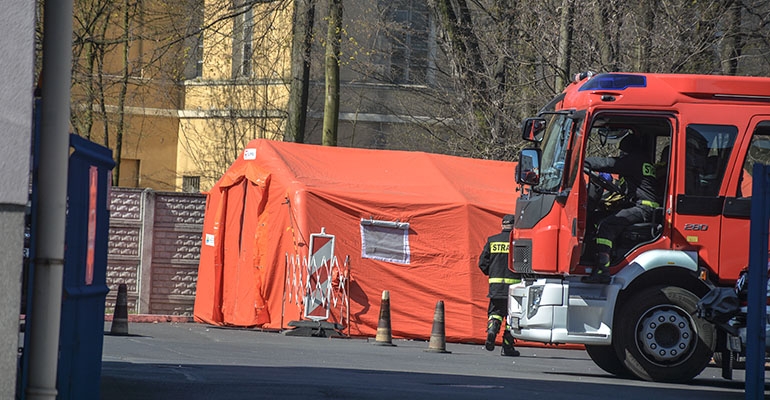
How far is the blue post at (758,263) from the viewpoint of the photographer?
31.4 feet

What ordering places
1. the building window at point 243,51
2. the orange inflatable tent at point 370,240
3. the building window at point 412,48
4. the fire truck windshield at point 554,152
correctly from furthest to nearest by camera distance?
1. the building window at point 243,51
2. the building window at point 412,48
3. the orange inflatable tent at point 370,240
4. the fire truck windshield at point 554,152

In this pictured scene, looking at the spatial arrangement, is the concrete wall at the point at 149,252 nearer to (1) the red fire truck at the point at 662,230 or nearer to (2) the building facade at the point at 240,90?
(2) the building facade at the point at 240,90

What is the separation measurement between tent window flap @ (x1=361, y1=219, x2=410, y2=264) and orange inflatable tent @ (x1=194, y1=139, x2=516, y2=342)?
2 cm

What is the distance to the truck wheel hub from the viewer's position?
13.0 metres

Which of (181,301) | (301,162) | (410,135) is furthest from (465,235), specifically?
(410,135)

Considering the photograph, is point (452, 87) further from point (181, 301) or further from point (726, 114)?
point (726, 114)

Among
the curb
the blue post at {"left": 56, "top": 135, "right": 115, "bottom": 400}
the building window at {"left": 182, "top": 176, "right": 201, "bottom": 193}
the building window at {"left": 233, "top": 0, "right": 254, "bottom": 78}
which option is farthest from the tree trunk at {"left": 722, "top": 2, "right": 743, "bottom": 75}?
the blue post at {"left": 56, "top": 135, "right": 115, "bottom": 400}

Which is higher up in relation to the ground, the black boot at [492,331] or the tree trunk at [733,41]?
the tree trunk at [733,41]

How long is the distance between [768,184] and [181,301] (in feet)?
45.1

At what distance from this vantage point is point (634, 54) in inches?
929

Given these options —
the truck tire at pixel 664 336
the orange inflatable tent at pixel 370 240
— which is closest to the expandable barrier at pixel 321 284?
the orange inflatable tent at pixel 370 240

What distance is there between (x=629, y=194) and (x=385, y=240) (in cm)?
630

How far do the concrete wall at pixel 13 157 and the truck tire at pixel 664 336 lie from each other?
791cm

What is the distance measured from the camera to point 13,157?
21.7 ft
